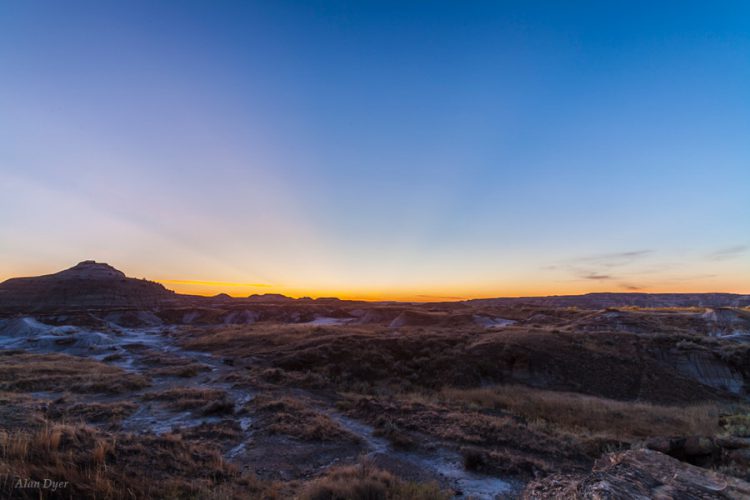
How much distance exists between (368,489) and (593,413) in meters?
14.6

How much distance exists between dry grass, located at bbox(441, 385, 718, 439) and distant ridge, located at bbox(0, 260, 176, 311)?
9546cm

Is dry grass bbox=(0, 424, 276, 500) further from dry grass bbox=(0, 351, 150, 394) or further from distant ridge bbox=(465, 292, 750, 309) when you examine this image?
distant ridge bbox=(465, 292, 750, 309)

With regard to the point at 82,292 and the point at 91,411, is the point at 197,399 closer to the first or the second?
the point at 91,411

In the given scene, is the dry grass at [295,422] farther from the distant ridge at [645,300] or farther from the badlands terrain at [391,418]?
the distant ridge at [645,300]

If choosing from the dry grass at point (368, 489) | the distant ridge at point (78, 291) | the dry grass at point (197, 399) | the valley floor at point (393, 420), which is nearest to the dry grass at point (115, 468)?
the valley floor at point (393, 420)

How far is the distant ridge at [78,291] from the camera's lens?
79.4m

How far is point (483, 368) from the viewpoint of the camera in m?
24.9

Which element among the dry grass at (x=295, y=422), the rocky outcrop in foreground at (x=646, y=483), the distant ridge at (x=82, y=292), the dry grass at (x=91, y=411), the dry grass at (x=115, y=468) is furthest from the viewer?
the distant ridge at (x=82, y=292)

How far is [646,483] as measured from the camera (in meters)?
6.09

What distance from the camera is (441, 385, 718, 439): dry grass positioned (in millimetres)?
14688

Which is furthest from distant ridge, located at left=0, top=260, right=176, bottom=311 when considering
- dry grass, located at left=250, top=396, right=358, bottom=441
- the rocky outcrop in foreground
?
the rocky outcrop in foreground

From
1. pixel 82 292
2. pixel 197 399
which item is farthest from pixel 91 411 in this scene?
pixel 82 292

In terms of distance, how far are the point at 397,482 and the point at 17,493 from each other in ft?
21.1

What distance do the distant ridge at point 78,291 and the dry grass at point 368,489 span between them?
98.4 m
